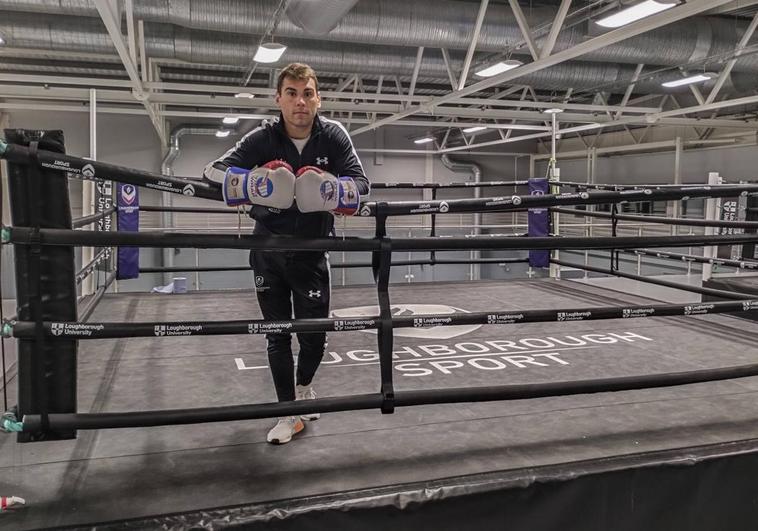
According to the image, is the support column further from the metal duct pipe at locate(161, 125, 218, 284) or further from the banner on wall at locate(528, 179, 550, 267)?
the metal duct pipe at locate(161, 125, 218, 284)

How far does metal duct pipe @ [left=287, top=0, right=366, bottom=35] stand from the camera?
506 cm

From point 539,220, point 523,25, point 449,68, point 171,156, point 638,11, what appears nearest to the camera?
point 638,11

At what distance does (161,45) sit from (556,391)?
6.84m

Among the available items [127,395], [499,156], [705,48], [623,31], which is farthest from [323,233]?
[499,156]

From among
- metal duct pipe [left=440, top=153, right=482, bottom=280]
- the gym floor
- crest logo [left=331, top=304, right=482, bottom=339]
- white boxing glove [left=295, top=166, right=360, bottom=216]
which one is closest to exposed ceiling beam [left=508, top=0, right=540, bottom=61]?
crest logo [left=331, top=304, right=482, bottom=339]

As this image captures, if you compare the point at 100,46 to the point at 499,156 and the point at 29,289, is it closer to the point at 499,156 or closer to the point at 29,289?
the point at 29,289

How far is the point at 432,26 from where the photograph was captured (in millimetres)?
6461

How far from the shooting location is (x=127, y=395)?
2234 mm

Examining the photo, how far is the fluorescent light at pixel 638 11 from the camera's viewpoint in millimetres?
4148

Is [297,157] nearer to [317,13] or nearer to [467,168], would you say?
[317,13]

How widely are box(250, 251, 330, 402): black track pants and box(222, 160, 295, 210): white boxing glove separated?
0.38m

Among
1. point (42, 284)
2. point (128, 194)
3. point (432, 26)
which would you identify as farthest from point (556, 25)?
point (42, 284)

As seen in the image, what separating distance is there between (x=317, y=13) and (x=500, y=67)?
208 centimetres

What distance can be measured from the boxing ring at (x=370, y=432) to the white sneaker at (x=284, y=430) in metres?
0.03
